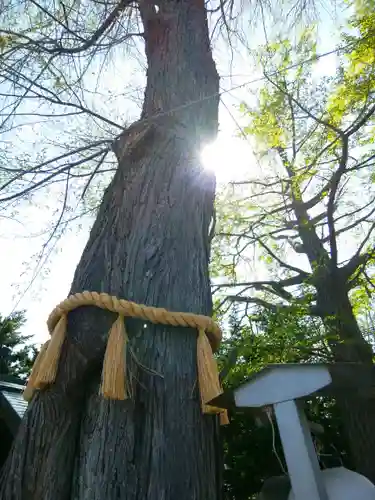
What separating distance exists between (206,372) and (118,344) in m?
0.25

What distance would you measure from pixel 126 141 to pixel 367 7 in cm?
294

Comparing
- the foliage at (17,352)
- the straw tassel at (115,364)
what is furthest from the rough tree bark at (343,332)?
the foliage at (17,352)

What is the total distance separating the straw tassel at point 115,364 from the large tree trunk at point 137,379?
0.05 m

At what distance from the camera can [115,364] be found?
3.31ft

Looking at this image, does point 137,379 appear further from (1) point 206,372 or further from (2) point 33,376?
(2) point 33,376

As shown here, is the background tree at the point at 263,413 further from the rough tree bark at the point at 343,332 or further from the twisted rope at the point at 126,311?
the twisted rope at the point at 126,311

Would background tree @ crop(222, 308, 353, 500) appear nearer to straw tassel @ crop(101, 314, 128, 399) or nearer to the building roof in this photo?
straw tassel @ crop(101, 314, 128, 399)

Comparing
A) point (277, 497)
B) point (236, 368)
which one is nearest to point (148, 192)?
point (277, 497)

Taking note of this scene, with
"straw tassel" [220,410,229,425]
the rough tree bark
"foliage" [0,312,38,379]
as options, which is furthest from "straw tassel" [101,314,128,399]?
"foliage" [0,312,38,379]

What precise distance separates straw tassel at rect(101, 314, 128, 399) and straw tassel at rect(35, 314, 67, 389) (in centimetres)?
15

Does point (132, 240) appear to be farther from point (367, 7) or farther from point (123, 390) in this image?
point (367, 7)

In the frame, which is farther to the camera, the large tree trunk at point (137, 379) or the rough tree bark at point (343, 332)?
the rough tree bark at point (343, 332)

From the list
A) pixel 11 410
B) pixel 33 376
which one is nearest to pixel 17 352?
pixel 11 410

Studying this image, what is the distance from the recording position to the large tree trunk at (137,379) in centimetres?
98
